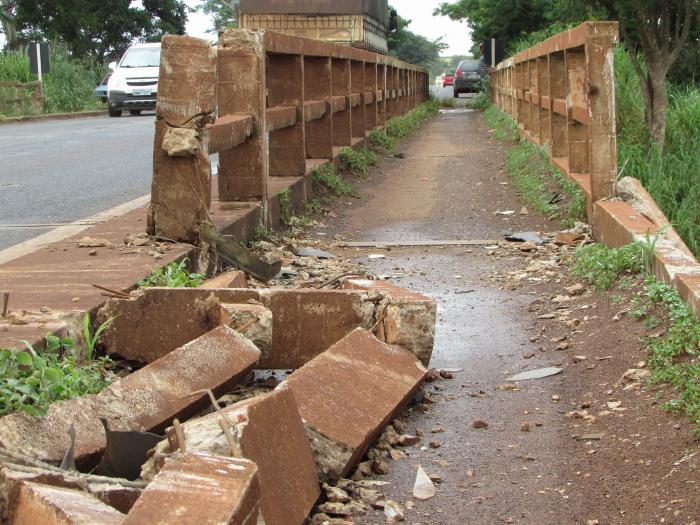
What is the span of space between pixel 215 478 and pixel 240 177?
465 cm

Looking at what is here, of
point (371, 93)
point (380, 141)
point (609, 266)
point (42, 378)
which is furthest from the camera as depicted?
point (380, 141)

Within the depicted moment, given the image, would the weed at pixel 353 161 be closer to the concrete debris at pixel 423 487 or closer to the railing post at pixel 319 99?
the railing post at pixel 319 99

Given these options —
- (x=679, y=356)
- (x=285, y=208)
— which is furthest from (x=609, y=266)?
(x=285, y=208)

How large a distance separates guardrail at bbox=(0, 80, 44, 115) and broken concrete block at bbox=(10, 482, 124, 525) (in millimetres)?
24674

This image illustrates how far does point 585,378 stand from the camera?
4148 mm

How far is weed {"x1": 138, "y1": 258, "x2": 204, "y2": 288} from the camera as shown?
168 inches

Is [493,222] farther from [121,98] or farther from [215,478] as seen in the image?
[121,98]

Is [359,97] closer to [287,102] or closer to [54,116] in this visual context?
[287,102]

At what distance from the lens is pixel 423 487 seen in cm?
318

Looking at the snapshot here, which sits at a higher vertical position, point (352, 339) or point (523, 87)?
point (523, 87)

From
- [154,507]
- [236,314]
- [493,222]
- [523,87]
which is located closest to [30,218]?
[493,222]

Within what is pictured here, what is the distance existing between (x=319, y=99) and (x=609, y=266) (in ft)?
15.1

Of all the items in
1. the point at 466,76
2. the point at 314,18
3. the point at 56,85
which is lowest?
the point at 56,85

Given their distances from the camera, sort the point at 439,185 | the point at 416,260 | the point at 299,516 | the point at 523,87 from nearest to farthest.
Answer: the point at 299,516 → the point at 416,260 → the point at 439,185 → the point at 523,87
